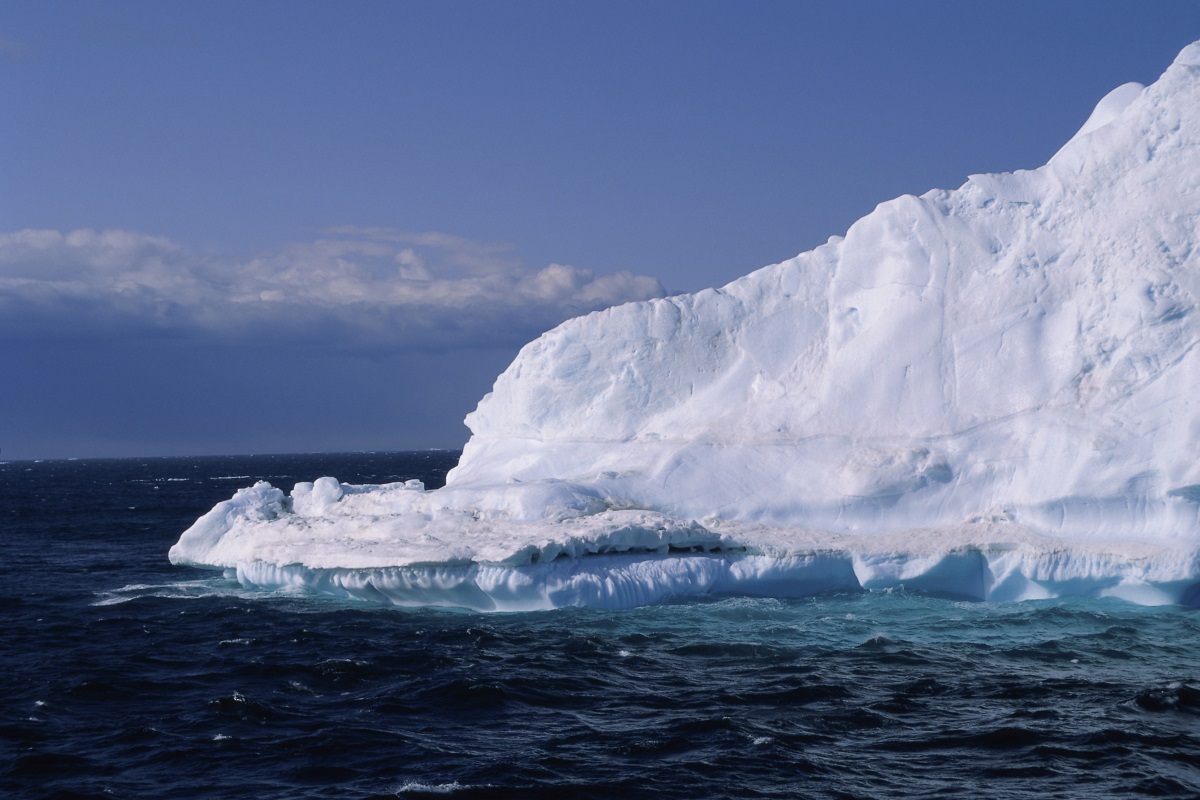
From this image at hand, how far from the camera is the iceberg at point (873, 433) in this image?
20234mm

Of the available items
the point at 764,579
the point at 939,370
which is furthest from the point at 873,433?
the point at 764,579

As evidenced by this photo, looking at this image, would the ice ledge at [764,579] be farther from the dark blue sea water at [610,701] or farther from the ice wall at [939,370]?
the ice wall at [939,370]

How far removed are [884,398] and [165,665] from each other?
1582cm

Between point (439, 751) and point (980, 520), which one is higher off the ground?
point (980, 520)

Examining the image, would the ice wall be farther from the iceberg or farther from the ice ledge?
the ice ledge

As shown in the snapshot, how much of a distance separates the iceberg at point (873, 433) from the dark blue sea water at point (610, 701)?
0.89m

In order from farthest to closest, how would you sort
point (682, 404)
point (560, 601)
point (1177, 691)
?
1. point (682, 404)
2. point (560, 601)
3. point (1177, 691)

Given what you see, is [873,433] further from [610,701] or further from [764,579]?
[610,701]

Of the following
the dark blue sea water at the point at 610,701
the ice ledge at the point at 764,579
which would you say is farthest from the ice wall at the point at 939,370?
the dark blue sea water at the point at 610,701

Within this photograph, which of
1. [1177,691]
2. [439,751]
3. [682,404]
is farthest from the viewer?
[682,404]

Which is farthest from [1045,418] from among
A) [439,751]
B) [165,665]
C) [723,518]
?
[165,665]

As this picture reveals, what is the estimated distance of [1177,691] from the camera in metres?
14.0

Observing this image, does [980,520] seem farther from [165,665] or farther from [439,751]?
[165,665]

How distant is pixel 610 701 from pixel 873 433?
37.3 feet
